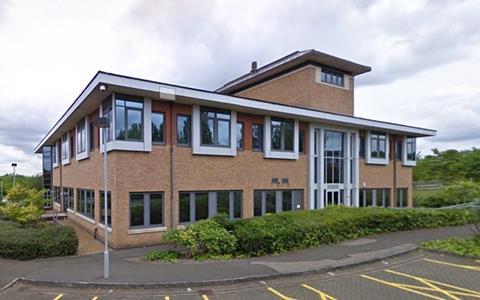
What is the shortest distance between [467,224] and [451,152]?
23.3 meters

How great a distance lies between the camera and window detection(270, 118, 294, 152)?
1949 cm

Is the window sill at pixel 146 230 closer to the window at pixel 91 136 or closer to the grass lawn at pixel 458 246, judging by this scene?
the window at pixel 91 136

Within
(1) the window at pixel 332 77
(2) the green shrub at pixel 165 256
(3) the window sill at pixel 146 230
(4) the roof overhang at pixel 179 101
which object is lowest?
(2) the green shrub at pixel 165 256

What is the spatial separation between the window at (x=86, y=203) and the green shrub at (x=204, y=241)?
27.9ft

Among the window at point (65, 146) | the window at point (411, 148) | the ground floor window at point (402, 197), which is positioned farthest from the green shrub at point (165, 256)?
the window at point (411, 148)

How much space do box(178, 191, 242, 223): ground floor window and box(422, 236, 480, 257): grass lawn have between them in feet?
26.9

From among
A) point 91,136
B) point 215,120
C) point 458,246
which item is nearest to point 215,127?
point 215,120

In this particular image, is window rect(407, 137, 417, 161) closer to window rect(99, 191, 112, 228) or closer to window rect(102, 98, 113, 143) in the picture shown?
window rect(99, 191, 112, 228)

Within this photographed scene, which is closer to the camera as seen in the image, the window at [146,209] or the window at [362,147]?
the window at [146,209]

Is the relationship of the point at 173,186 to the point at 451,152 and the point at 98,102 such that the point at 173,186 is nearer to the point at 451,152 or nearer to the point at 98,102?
the point at 98,102

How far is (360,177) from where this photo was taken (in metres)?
24.3

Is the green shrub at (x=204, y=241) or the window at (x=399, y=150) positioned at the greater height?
the window at (x=399, y=150)

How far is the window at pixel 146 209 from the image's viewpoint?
576 inches

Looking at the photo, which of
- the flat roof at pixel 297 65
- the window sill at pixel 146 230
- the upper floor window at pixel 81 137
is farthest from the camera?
Result: the flat roof at pixel 297 65
